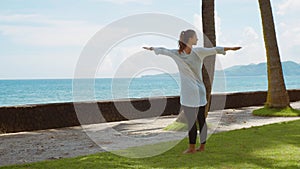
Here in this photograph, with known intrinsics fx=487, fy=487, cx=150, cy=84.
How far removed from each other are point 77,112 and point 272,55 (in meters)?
6.13

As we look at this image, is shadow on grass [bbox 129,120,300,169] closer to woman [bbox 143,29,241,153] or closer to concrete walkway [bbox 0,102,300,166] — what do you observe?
woman [bbox 143,29,241,153]

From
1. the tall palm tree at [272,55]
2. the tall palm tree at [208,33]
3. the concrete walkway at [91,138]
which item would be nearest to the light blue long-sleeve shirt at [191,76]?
the concrete walkway at [91,138]

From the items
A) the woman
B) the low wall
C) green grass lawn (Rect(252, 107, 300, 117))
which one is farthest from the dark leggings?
green grass lawn (Rect(252, 107, 300, 117))

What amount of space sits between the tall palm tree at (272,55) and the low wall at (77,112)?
2.62m

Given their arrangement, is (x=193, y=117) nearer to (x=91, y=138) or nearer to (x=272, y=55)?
(x=91, y=138)

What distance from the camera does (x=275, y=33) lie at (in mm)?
14930

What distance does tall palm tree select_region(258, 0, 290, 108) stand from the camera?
14805 mm

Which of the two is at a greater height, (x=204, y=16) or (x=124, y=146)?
(x=204, y=16)

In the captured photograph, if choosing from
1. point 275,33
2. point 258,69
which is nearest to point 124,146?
point 275,33

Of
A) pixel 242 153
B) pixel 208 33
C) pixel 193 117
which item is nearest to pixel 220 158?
pixel 242 153

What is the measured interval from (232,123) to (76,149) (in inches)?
205

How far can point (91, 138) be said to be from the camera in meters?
10.3

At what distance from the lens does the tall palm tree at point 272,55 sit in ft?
48.6

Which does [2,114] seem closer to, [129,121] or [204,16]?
[129,121]
